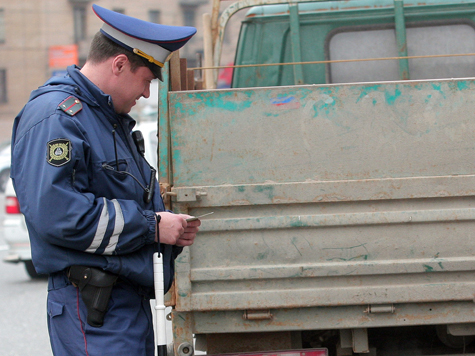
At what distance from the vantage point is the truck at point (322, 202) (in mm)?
2986

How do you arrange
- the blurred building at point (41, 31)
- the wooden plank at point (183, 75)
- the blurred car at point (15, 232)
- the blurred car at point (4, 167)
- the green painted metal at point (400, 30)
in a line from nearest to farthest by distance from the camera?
the wooden plank at point (183, 75) → the green painted metal at point (400, 30) → the blurred car at point (15, 232) → the blurred car at point (4, 167) → the blurred building at point (41, 31)

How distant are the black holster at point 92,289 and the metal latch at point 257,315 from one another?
0.83 m

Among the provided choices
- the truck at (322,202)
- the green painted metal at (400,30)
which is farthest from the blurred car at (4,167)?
the truck at (322,202)

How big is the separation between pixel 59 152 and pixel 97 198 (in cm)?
22

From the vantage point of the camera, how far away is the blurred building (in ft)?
130

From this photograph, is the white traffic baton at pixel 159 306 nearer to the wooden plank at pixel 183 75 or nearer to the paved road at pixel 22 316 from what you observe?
the wooden plank at pixel 183 75

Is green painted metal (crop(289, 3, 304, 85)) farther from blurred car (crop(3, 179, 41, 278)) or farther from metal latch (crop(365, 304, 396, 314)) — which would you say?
blurred car (crop(3, 179, 41, 278))

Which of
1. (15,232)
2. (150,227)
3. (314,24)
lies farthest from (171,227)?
(15,232)

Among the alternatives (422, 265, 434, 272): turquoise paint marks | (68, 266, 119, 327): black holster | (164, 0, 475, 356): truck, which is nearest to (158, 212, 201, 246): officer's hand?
(68, 266, 119, 327): black holster

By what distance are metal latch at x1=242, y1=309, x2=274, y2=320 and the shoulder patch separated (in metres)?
1.22

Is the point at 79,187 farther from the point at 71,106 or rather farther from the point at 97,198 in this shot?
the point at 71,106

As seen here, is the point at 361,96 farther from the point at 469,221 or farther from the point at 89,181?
the point at 89,181

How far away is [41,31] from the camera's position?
39719 mm

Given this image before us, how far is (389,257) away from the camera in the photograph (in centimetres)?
302
